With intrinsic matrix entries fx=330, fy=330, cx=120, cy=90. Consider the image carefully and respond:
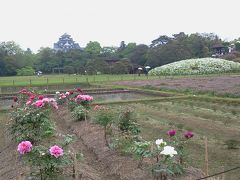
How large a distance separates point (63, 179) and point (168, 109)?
11815 millimetres

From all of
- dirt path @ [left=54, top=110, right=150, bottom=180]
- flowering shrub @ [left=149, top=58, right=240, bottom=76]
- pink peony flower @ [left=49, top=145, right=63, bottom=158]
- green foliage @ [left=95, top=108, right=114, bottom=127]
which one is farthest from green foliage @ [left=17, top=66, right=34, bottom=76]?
pink peony flower @ [left=49, top=145, right=63, bottom=158]

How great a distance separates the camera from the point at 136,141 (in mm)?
7566

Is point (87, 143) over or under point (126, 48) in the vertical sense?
under

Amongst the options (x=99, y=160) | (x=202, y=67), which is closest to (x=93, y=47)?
(x=202, y=67)

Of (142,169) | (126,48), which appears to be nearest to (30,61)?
(126,48)

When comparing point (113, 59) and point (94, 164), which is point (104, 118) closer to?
point (94, 164)

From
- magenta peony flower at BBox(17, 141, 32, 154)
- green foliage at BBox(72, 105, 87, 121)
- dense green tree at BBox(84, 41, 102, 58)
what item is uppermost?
dense green tree at BBox(84, 41, 102, 58)

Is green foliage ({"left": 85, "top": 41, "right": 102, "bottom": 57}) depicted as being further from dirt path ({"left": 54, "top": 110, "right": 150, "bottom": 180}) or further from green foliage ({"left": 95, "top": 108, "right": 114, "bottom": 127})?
green foliage ({"left": 95, "top": 108, "right": 114, "bottom": 127})

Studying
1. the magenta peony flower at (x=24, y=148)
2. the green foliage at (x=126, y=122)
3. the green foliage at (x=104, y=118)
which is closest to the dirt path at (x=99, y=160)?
the green foliage at (x=104, y=118)

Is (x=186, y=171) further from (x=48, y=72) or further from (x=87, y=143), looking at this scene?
(x=48, y=72)

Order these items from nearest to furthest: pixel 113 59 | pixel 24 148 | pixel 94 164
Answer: pixel 24 148 < pixel 94 164 < pixel 113 59

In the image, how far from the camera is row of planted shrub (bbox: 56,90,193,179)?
18.4 ft

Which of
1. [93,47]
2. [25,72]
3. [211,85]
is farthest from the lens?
[93,47]

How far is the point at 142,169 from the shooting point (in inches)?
256
